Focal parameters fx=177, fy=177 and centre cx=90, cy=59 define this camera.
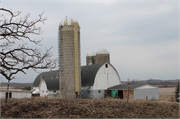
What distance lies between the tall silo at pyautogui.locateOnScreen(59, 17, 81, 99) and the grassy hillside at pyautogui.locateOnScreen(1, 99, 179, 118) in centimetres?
1114

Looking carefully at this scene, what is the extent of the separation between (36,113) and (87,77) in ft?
62.8

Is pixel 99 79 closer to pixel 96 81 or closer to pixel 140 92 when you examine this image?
pixel 96 81

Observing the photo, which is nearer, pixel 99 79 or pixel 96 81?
pixel 96 81

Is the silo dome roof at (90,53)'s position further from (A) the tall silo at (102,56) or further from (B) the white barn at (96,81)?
(B) the white barn at (96,81)

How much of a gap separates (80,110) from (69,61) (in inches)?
536

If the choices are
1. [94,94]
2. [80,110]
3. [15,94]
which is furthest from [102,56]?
[80,110]

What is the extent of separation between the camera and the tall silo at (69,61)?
26375mm

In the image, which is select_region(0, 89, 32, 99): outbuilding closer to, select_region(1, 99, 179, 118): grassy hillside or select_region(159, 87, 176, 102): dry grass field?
select_region(1, 99, 179, 118): grassy hillside

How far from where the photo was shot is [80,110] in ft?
44.5

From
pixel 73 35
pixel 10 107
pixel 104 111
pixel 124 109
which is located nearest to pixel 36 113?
pixel 10 107

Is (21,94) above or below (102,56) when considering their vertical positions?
below

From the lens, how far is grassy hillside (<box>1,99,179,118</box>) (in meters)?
12.7

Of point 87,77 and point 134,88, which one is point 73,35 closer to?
point 87,77

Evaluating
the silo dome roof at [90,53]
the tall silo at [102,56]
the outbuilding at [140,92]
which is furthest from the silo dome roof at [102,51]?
the outbuilding at [140,92]
